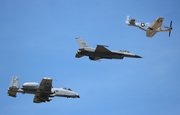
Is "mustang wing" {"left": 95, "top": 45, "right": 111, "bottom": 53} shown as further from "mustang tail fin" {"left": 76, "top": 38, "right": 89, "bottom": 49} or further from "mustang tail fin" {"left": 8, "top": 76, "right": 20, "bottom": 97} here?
"mustang tail fin" {"left": 8, "top": 76, "right": 20, "bottom": 97}

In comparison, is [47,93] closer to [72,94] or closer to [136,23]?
[72,94]

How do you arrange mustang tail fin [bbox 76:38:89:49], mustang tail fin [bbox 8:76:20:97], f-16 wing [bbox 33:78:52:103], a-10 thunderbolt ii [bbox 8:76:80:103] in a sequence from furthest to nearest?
mustang tail fin [bbox 8:76:20:97], mustang tail fin [bbox 76:38:89:49], a-10 thunderbolt ii [bbox 8:76:80:103], f-16 wing [bbox 33:78:52:103]

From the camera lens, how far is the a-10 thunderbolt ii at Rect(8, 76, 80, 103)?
7390 centimetres

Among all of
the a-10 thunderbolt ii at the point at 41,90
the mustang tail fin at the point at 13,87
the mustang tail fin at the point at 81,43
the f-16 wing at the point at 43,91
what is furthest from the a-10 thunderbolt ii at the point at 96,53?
the mustang tail fin at the point at 13,87

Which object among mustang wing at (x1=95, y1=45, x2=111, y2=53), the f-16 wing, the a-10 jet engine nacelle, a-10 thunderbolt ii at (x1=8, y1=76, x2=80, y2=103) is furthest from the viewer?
the a-10 jet engine nacelle

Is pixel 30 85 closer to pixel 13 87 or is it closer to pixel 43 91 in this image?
pixel 43 91

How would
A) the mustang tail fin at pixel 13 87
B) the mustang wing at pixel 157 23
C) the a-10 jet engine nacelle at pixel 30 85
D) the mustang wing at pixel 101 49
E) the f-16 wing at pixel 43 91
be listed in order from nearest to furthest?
the f-16 wing at pixel 43 91
the mustang wing at pixel 101 49
the a-10 jet engine nacelle at pixel 30 85
the mustang tail fin at pixel 13 87
the mustang wing at pixel 157 23

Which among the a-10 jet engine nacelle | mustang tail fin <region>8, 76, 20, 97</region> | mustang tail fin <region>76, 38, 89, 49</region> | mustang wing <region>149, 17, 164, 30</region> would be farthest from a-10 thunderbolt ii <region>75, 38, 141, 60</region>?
mustang tail fin <region>8, 76, 20, 97</region>

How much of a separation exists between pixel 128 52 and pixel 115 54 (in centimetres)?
453

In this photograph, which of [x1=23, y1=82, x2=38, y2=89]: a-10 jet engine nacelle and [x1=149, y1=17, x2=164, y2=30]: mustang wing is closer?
[x1=23, y1=82, x2=38, y2=89]: a-10 jet engine nacelle

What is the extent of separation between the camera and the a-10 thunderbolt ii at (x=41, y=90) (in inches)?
2909

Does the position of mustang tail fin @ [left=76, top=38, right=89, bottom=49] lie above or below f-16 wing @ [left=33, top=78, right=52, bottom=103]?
above

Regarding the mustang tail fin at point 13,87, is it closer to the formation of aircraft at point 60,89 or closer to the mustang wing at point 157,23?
the formation of aircraft at point 60,89

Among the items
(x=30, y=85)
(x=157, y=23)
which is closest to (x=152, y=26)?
(x=157, y=23)
